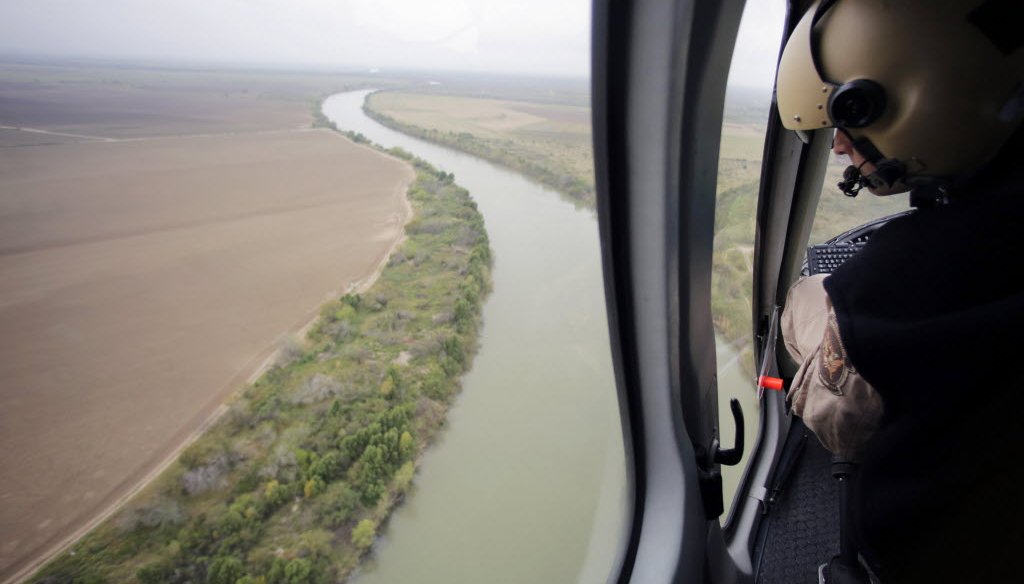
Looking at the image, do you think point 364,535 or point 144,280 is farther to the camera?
point 144,280

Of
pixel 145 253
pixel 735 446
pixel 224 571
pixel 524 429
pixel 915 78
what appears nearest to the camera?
pixel 915 78

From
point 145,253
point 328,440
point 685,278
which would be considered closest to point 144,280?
point 145,253

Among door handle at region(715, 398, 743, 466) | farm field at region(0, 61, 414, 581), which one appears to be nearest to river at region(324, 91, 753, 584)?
door handle at region(715, 398, 743, 466)

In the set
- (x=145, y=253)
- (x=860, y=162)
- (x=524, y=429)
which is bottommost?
(x=524, y=429)

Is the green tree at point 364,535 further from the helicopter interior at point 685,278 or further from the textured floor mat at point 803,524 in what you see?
the textured floor mat at point 803,524

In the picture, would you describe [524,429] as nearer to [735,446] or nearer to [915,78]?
[735,446]

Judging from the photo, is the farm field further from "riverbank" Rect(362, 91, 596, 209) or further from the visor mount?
the visor mount
